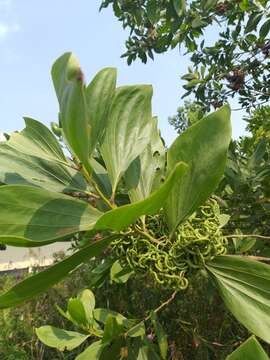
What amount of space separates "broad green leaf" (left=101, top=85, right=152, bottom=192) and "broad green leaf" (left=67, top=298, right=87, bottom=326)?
1.40ft

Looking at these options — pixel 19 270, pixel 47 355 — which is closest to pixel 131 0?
pixel 47 355

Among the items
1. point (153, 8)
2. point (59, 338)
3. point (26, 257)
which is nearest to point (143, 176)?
point (59, 338)

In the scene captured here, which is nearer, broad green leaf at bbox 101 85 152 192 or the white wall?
broad green leaf at bbox 101 85 152 192

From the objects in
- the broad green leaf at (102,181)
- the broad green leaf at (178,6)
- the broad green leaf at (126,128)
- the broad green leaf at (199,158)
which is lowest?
the broad green leaf at (199,158)

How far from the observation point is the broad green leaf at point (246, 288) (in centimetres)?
91

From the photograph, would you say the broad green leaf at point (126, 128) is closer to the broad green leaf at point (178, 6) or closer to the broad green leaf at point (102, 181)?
the broad green leaf at point (102, 181)

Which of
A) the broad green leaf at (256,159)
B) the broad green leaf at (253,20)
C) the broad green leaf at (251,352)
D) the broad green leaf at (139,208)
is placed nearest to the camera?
the broad green leaf at (251,352)

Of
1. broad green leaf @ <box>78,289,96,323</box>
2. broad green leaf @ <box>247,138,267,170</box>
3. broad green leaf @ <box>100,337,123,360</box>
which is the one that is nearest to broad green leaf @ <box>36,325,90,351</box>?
broad green leaf @ <box>78,289,96,323</box>

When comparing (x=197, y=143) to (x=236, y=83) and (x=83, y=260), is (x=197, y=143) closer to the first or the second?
(x=83, y=260)

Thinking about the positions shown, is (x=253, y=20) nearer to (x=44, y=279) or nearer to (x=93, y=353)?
(x=93, y=353)

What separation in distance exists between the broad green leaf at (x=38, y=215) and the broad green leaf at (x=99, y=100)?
142 mm

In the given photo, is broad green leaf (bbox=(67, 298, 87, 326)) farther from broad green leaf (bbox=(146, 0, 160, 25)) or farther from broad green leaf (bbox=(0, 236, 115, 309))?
broad green leaf (bbox=(146, 0, 160, 25))

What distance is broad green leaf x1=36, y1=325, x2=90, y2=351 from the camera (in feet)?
4.83

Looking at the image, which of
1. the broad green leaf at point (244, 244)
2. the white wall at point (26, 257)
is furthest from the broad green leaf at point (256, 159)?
the white wall at point (26, 257)
